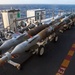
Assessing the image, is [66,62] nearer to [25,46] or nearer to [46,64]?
[46,64]

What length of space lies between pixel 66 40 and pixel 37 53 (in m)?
3.12

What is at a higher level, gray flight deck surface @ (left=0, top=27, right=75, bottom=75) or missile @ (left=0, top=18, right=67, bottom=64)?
missile @ (left=0, top=18, right=67, bottom=64)

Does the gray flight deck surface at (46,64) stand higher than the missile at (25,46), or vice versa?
the missile at (25,46)

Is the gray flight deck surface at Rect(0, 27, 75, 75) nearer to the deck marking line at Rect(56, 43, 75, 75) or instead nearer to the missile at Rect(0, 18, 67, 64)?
the deck marking line at Rect(56, 43, 75, 75)

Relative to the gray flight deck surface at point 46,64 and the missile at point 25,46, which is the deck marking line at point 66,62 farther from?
the missile at point 25,46

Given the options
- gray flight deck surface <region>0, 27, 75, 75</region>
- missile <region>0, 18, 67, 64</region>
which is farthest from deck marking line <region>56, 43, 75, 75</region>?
missile <region>0, 18, 67, 64</region>

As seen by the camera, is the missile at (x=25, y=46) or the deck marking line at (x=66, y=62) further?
the deck marking line at (x=66, y=62)

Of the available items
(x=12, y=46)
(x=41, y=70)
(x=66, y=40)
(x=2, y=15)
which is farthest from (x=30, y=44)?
(x=2, y=15)

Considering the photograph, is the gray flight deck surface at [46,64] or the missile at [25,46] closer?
the missile at [25,46]

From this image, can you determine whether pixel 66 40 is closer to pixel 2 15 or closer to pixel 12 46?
pixel 12 46

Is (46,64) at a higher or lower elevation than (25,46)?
lower

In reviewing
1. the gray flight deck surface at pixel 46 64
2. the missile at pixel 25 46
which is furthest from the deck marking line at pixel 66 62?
the missile at pixel 25 46

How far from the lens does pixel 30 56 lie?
6203 millimetres

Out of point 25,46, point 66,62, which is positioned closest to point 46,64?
point 66,62
